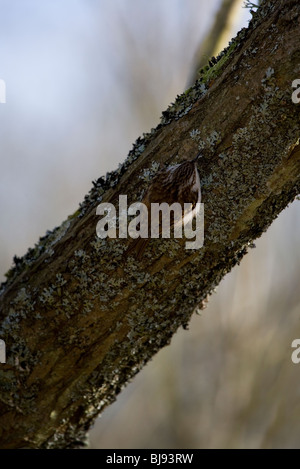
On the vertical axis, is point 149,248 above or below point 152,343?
above

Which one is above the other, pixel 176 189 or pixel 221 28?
pixel 221 28

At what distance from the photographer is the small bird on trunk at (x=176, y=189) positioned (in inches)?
50.6

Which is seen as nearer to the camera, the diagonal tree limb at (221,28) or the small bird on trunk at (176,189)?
the small bird on trunk at (176,189)

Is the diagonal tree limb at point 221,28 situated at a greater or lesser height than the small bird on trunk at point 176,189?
greater

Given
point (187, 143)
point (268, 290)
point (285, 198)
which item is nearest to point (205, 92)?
point (187, 143)

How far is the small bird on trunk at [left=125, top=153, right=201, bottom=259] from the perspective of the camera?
1.29 m

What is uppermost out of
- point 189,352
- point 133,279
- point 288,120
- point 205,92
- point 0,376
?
point 189,352

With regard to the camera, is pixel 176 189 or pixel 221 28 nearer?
pixel 176 189

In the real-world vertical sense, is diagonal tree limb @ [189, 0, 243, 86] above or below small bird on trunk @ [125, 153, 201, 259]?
above

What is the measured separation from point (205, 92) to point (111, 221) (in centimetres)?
44

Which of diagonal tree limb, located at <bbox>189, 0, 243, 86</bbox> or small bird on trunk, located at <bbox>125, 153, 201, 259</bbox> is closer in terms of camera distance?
small bird on trunk, located at <bbox>125, 153, 201, 259</bbox>

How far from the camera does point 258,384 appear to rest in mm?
4234

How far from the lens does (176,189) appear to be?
128cm

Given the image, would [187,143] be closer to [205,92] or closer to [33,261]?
[205,92]
